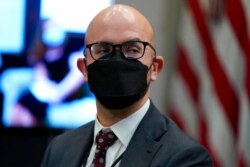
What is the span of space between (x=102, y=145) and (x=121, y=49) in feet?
0.93

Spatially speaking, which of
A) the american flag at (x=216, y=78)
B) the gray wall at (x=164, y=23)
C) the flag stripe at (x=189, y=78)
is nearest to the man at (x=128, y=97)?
the american flag at (x=216, y=78)

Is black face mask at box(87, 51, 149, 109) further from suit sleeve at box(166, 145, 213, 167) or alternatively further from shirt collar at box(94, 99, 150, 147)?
suit sleeve at box(166, 145, 213, 167)

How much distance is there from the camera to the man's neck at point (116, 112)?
1.66 m

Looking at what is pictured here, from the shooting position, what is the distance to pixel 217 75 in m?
2.75

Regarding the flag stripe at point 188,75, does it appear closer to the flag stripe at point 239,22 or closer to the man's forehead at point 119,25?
the flag stripe at point 239,22

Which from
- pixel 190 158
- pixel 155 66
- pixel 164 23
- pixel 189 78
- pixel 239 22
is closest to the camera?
pixel 190 158

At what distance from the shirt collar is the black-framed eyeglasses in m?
0.16

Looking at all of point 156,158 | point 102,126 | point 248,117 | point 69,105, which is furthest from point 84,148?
point 69,105

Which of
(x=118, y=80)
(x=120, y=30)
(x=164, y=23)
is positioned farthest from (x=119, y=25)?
Answer: (x=164, y=23)

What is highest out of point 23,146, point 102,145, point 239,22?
point 102,145

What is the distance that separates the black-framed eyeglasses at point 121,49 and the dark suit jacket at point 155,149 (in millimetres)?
175

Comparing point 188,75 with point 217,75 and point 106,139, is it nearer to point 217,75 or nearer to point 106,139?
point 217,75

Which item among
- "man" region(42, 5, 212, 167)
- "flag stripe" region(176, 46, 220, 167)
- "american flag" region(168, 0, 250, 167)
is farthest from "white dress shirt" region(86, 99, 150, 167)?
"flag stripe" region(176, 46, 220, 167)

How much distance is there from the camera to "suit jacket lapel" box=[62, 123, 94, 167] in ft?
5.80
